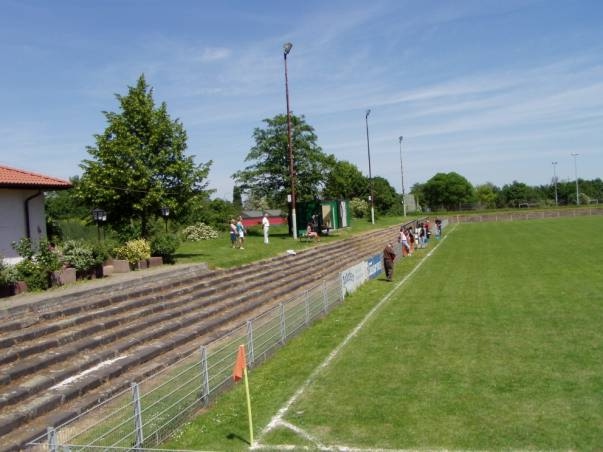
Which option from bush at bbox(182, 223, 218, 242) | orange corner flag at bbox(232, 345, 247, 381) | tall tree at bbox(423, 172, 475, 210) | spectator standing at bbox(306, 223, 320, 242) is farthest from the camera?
tall tree at bbox(423, 172, 475, 210)

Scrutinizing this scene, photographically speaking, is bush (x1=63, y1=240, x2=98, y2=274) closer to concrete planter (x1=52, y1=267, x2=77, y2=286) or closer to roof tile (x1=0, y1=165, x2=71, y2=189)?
concrete planter (x1=52, y1=267, x2=77, y2=286)

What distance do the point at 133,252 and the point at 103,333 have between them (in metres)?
7.41

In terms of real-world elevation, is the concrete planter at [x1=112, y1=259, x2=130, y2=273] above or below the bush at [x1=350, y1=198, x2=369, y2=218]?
below

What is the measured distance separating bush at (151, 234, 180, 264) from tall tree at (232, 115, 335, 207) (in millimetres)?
19106

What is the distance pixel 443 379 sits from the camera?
31.8 feet

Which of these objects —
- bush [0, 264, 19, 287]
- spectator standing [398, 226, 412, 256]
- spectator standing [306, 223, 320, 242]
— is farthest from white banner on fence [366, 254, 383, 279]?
bush [0, 264, 19, 287]

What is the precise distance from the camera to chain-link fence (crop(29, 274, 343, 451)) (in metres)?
6.95

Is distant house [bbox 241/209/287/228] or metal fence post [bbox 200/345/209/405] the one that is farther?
distant house [bbox 241/209/287/228]

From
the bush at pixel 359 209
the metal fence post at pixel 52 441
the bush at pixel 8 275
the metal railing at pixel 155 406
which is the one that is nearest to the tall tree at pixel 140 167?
the bush at pixel 8 275

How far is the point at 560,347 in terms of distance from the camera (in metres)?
11.3

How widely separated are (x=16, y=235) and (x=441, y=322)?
1221 cm

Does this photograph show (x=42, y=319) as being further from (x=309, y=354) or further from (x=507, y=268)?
(x=507, y=268)

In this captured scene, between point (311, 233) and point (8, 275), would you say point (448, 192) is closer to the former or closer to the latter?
point (311, 233)

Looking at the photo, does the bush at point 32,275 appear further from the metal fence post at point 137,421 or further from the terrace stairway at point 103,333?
the metal fence post at point 137,421
